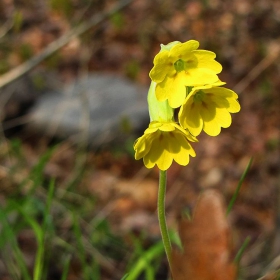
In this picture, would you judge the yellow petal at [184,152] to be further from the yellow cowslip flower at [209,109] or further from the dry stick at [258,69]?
the dry stick at [258,69]

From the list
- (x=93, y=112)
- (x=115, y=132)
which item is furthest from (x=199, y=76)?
(x=93, y=112)

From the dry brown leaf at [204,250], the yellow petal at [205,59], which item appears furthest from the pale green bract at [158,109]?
the dry brown leaf at [204,250]

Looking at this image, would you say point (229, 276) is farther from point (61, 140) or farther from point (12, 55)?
point (12, 55)

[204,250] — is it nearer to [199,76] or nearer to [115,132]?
[199,76]

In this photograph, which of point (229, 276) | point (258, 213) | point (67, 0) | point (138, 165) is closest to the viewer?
point (229, 276)

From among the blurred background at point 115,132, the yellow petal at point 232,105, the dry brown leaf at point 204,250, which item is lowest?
the dry brown leaf at point 204,250

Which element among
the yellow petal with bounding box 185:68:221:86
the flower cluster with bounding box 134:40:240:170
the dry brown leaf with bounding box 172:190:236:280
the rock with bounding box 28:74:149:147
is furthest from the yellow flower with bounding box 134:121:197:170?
the rock with bounding box 28:74:149:147

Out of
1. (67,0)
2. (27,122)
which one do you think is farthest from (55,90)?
(67,0)
